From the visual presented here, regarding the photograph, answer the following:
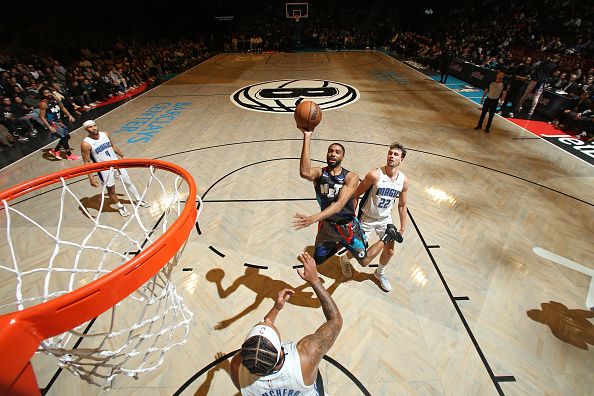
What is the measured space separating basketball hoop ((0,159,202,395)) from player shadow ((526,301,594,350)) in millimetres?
4271

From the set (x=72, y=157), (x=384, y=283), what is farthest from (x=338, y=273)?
(x=72, y=157)

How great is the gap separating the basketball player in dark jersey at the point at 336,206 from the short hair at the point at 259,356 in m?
1.51

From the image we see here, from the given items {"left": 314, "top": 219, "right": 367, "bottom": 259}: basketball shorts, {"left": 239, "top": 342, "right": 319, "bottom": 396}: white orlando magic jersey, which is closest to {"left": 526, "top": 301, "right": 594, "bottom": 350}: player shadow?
{"left": 314, "top": 219, "right": 367, "bottom": 259}: basketball shorts

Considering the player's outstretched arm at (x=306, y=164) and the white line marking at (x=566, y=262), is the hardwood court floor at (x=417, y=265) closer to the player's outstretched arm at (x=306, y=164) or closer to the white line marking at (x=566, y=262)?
the white line marking at (x=566, y=262)

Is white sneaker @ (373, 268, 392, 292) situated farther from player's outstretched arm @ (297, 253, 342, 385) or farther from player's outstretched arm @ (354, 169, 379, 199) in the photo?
player's outstretched arm @ (297, 253, 342, 385)

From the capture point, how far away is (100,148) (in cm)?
510

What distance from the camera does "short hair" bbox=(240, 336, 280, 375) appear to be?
1.67m

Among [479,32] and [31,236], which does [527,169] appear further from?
[479,32]

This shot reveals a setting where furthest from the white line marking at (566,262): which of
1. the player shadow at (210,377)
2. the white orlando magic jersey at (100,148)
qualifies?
the white orlando magic jersey at (100,148)

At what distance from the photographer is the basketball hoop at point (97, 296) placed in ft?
4.38

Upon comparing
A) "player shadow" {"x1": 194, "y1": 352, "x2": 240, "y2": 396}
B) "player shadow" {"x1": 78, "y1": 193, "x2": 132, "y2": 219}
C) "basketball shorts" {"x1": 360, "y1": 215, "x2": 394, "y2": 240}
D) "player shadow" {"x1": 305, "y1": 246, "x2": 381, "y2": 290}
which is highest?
"basketball shorts" {"x1": 360, "y1": 215, "x2": 394, "y2": 240}

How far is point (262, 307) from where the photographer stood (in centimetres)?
376

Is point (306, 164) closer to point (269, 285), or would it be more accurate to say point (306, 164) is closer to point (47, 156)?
point (269, 285)

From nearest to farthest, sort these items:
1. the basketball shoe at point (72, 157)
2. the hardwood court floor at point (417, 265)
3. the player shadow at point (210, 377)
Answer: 1. the player shadow at point (210, 377)
2. the hardwood court floor at point (417, 265)
3. the basketball shoe at point (72, 157)
